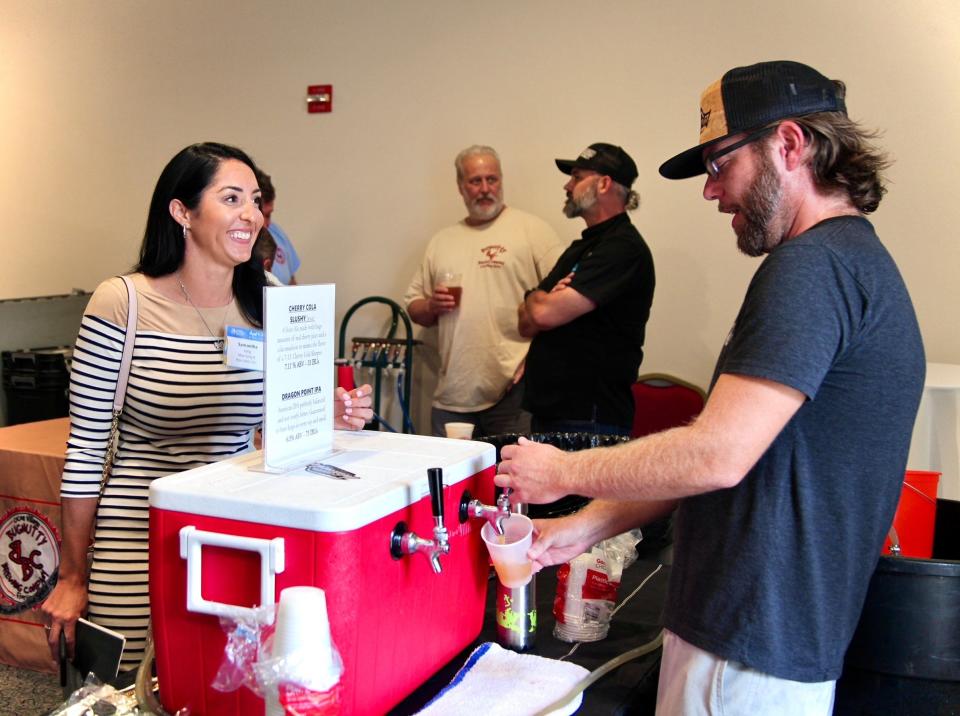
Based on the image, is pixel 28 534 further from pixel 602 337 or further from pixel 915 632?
pixel 915 632

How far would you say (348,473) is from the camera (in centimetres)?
108

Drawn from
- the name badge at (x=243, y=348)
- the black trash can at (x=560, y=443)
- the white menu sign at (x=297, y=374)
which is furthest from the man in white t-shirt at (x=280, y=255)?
the white menu sign at (x=297, y=374)

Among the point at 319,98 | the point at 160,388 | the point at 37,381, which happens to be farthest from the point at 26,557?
the point at 319,98

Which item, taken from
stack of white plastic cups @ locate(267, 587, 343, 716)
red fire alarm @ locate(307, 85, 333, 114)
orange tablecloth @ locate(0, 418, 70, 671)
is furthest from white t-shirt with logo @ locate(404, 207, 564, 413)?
stack of white plastic cups @ locate(267, 587, 343, 716)

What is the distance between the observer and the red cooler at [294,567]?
3.07 ft

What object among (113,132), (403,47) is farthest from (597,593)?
(113,132)

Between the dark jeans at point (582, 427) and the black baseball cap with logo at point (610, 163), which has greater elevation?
the black baseball cap with logo at point (610, 163)

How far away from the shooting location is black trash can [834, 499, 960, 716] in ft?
3.83

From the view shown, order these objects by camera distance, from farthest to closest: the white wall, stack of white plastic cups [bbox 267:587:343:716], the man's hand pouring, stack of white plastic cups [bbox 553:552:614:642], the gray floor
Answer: the white wall < the gray floor < stack of white plastic cups [bbox 553:552:614:642] < the man's hand pouring < stack of white plastic cups [bbox 267:587:343:716]

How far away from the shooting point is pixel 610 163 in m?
3.21

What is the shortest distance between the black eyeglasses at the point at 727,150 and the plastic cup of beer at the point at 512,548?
0.54 metres

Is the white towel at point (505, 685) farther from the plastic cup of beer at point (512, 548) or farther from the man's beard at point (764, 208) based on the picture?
the man's beard at point (764, 208)

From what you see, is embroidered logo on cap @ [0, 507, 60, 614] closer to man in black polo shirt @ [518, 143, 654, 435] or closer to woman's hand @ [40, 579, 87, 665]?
woman's hand @ [40, 579, 87, 665]

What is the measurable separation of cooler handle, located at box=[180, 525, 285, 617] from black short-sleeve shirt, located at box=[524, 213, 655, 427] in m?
2.21
